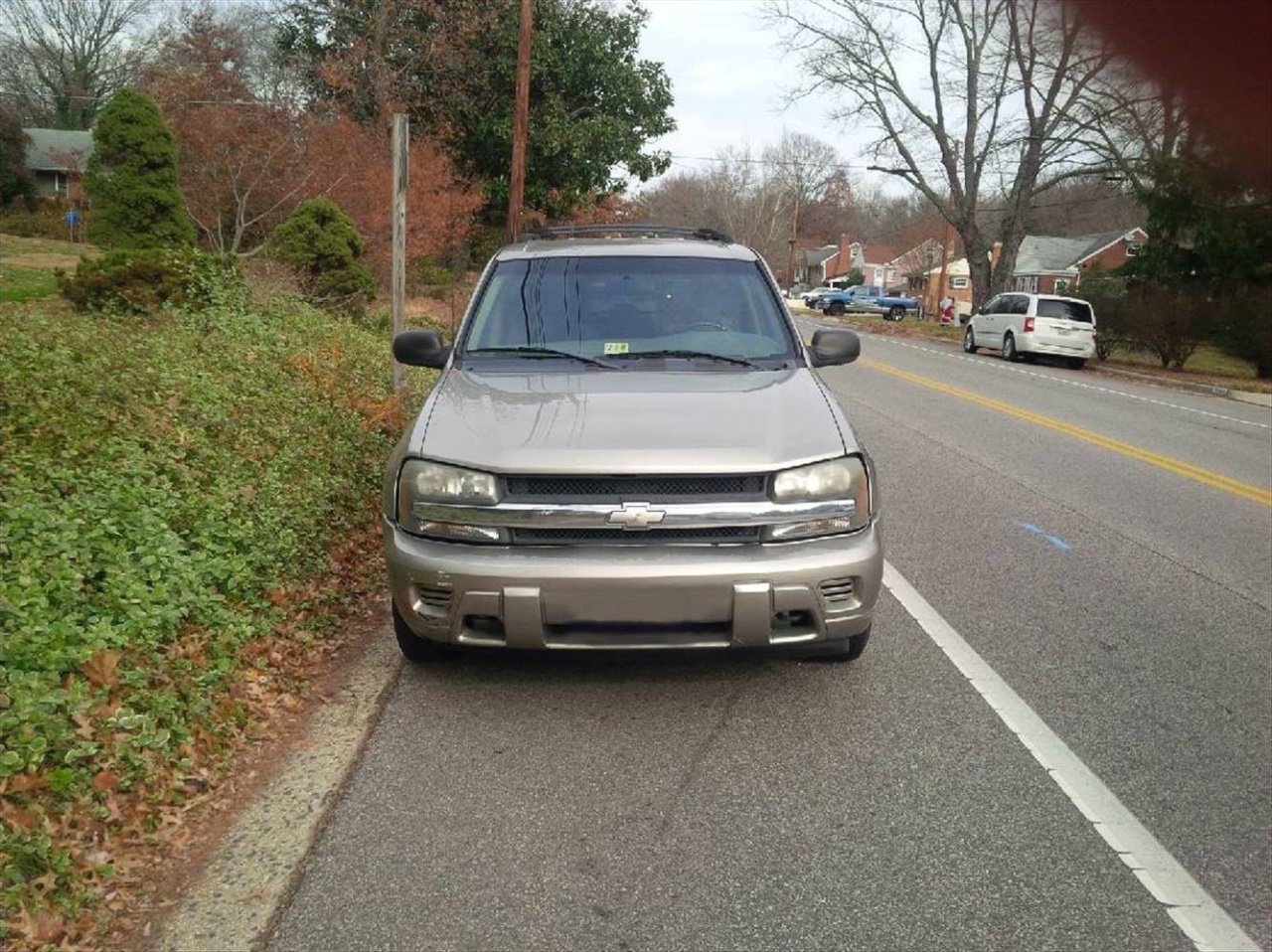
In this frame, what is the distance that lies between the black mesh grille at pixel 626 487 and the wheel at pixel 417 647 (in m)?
0.84

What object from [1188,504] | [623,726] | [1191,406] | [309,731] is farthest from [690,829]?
[1191,406]

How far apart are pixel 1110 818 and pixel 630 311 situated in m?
3.25

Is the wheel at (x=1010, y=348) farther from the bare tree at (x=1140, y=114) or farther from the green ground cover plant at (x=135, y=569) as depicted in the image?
the bare tree at (x=1140, y=114)

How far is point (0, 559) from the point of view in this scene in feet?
14.7

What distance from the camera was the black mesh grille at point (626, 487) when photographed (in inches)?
161

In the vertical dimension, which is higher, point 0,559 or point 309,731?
point 0,559

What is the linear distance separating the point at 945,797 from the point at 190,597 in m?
3.02

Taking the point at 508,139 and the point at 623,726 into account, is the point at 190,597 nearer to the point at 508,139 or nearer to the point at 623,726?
the point at 623,726

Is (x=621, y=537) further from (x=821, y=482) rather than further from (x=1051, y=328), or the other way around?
(x=1051, y=328)

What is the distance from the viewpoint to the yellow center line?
9836 mm

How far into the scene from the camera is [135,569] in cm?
457

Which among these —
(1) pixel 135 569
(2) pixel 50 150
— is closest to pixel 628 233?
(1) pixel 135 569

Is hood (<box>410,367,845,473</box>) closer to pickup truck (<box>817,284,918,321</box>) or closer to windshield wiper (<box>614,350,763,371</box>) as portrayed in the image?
windshield wiper (<box>614,350,763,371</box>)

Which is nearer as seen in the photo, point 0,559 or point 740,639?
point 740,639
